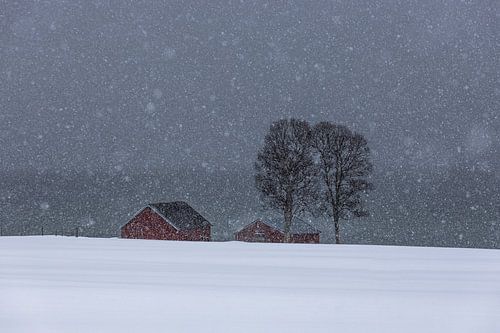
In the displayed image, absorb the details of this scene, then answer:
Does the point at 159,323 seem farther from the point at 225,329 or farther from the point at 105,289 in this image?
the point at 105,289

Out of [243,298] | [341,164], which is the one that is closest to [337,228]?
[341,164]

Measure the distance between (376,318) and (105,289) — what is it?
4.66 metres

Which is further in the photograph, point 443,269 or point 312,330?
point 443,269

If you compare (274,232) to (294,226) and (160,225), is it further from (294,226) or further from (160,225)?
(160,225)

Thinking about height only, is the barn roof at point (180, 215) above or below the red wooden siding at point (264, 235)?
above

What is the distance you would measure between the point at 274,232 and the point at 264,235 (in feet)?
3.93

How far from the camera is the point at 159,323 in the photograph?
761cm

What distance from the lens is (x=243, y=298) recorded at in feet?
30.8

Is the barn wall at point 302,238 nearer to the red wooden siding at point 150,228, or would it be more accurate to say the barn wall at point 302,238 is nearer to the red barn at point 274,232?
the red barn at point 274,232

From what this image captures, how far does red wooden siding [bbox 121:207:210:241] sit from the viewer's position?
186 feet

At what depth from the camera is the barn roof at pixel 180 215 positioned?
188 ft

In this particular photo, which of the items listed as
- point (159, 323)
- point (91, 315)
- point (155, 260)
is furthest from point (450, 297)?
point (155, 260)

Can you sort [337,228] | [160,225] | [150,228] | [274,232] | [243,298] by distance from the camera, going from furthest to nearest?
[274,232]
[150,228]
[160,225]
[337,228]
[243,298]

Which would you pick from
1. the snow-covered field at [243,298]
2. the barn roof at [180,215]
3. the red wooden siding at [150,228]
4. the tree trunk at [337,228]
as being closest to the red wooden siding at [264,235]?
the barn roof at [180,215]
